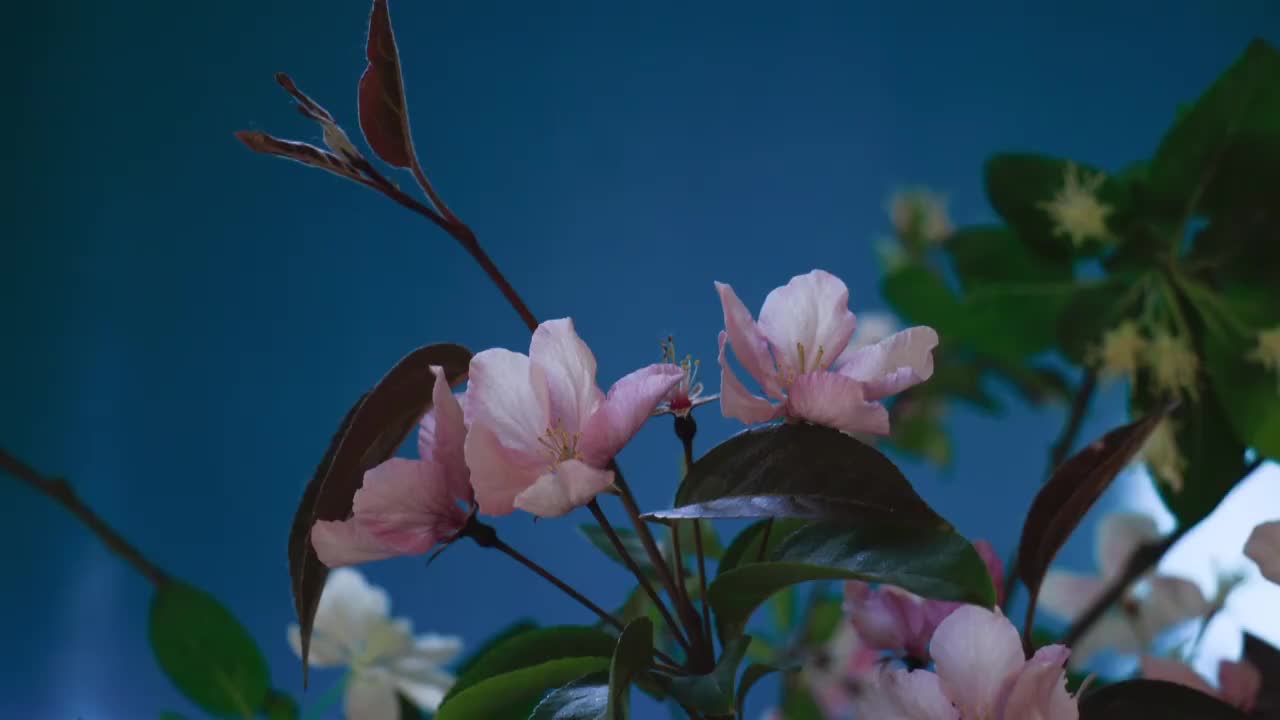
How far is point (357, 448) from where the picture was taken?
280 millimetres

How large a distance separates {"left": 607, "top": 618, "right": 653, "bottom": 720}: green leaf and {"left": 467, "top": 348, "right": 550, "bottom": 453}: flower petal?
0.05 m

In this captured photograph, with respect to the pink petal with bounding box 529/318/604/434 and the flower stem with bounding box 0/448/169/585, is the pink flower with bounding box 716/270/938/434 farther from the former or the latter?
the flower stem with bounding box 0/448/169/585

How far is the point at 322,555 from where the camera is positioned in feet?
0.85

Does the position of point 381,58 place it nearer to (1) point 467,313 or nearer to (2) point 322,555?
(2) point 322,555

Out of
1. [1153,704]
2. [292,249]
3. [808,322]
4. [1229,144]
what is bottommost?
[1153,704]

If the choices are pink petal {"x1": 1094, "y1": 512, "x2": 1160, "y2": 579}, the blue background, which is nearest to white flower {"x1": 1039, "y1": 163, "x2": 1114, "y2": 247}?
pink petal {"x1": 1094, "y1": 512, "x2": 1160, "y2": 579}

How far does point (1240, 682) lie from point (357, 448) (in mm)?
329

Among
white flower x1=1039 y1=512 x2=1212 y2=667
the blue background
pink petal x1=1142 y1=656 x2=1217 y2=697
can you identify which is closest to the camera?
pink petal x1=1142 y1=656 x2=1217 y2=697

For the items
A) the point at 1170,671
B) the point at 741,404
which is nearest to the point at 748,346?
the point at 741,404

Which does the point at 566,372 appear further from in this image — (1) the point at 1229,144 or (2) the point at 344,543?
(1) the point at 1229,144

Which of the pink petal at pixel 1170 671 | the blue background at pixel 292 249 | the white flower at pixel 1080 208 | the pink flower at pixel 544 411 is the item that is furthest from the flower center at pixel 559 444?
the blue background at pixel 292 249

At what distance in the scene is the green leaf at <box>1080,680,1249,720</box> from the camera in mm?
279

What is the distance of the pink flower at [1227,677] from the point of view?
1.23 feet

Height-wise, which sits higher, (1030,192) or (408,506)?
(1030,192)
